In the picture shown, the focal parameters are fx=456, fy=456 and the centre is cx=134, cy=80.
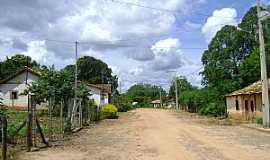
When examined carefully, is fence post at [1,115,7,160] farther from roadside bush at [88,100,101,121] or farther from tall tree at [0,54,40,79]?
tall tree at [0,54,40,79]

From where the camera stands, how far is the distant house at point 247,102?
Result: 35.8 metres

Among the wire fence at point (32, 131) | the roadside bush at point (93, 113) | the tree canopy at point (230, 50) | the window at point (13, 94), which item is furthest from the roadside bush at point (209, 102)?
the wire fence at point (32, 131)

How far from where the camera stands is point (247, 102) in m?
39.2

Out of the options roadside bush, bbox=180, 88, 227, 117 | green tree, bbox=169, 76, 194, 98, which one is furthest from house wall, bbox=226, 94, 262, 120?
green tree, bbox=169, 76, 194, 98

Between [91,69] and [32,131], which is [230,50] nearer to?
[32,131]

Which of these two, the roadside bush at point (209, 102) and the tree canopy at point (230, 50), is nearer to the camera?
the roadside bush at point (209, 102)

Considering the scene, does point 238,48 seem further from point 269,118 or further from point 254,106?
point 269,118

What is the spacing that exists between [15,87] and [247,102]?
29402 millimetres

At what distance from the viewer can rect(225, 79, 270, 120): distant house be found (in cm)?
3578

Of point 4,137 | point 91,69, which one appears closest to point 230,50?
point 4,137

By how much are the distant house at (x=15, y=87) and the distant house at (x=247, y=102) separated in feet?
80.4

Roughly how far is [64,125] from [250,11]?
36656 millimetres

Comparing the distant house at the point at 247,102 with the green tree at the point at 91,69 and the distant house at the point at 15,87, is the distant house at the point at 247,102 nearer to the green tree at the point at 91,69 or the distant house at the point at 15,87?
the distant house at the point at 15,87

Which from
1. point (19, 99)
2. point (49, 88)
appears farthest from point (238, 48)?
point (49, 88)
